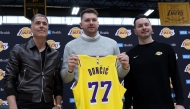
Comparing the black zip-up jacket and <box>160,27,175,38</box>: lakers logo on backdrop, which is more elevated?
<box>160,27,175,38</box>: lakers logo on backdrop

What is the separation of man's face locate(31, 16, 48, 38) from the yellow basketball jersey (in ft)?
1.58

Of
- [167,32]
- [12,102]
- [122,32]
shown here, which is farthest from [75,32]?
[12,102]

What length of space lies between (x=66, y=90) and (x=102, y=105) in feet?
8.22

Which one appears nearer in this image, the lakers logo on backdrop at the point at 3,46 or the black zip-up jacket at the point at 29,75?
the black zip-up jacket at the point at 29,75

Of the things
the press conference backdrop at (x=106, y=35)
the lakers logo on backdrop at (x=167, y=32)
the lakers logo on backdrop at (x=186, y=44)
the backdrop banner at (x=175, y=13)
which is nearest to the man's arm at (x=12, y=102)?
the press conference backdrop at (x=106, y=35)

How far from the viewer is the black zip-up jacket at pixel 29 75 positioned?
248 centimetres

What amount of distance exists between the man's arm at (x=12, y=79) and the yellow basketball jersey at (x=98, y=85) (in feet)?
2.00

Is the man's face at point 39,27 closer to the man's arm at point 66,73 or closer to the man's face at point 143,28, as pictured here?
the man's arm at point 66,73

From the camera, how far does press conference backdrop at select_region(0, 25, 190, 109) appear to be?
4.96 metres

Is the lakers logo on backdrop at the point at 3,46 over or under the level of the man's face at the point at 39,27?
under

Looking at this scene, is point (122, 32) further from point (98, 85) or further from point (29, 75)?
point (29, 75)

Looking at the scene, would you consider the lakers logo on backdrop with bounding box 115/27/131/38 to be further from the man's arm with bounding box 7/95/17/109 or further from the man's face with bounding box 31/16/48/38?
the man's arm with bounding box 7/95/17/109

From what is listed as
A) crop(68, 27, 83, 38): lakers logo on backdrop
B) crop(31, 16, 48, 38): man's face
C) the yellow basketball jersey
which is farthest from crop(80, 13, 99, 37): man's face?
crop(68, 27, 83, 38): lakers logo on backdrop

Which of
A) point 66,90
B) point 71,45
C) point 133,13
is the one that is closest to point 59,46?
point 66,90
